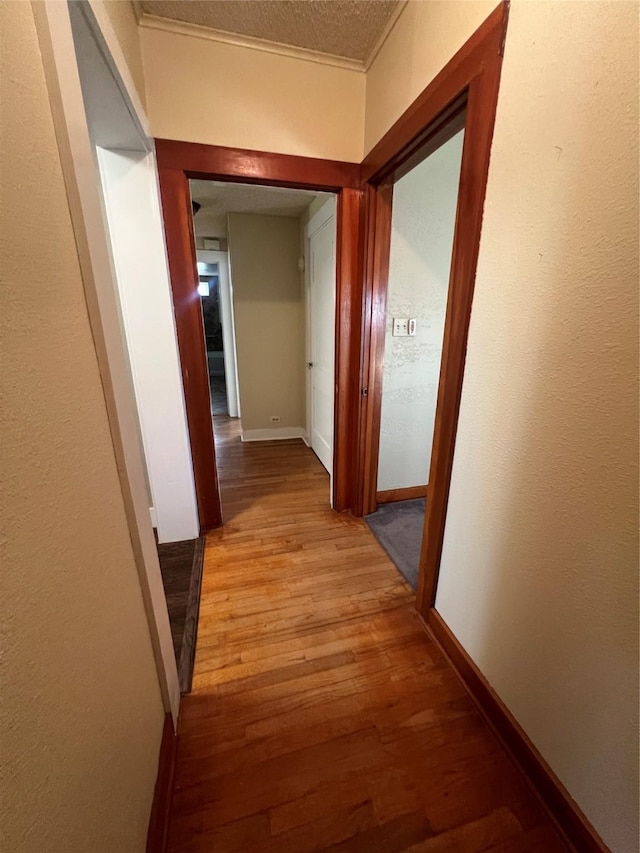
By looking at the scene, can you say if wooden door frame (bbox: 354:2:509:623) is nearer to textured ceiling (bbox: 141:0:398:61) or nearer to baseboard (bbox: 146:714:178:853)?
textured ceiling (bbox: 141:0:398:61)

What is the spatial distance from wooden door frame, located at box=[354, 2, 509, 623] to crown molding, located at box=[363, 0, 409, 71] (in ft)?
1.24

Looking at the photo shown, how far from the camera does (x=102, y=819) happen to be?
588 millimetres

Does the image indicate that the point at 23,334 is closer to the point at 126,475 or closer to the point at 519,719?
the point at 126,475

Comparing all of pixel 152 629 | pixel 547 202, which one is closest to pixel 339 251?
pixel 547 202

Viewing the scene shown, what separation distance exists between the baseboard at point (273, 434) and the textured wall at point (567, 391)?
9.65 ft

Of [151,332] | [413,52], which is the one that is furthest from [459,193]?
[151,332]

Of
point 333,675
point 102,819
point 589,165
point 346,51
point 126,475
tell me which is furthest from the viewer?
point 346,51

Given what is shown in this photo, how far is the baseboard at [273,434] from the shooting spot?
12.4ft

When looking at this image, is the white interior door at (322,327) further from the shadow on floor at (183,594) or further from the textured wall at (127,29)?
the textured wall at (127,29)

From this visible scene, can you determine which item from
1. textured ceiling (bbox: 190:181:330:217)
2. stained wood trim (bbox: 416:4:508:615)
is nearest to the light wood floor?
stained wood trim (bbox: 416:4:508:615)

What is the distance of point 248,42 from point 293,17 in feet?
0.81

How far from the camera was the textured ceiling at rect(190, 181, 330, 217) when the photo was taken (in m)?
2.61

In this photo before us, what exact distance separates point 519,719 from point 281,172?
94.4 inches

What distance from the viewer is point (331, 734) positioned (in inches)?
42.7
